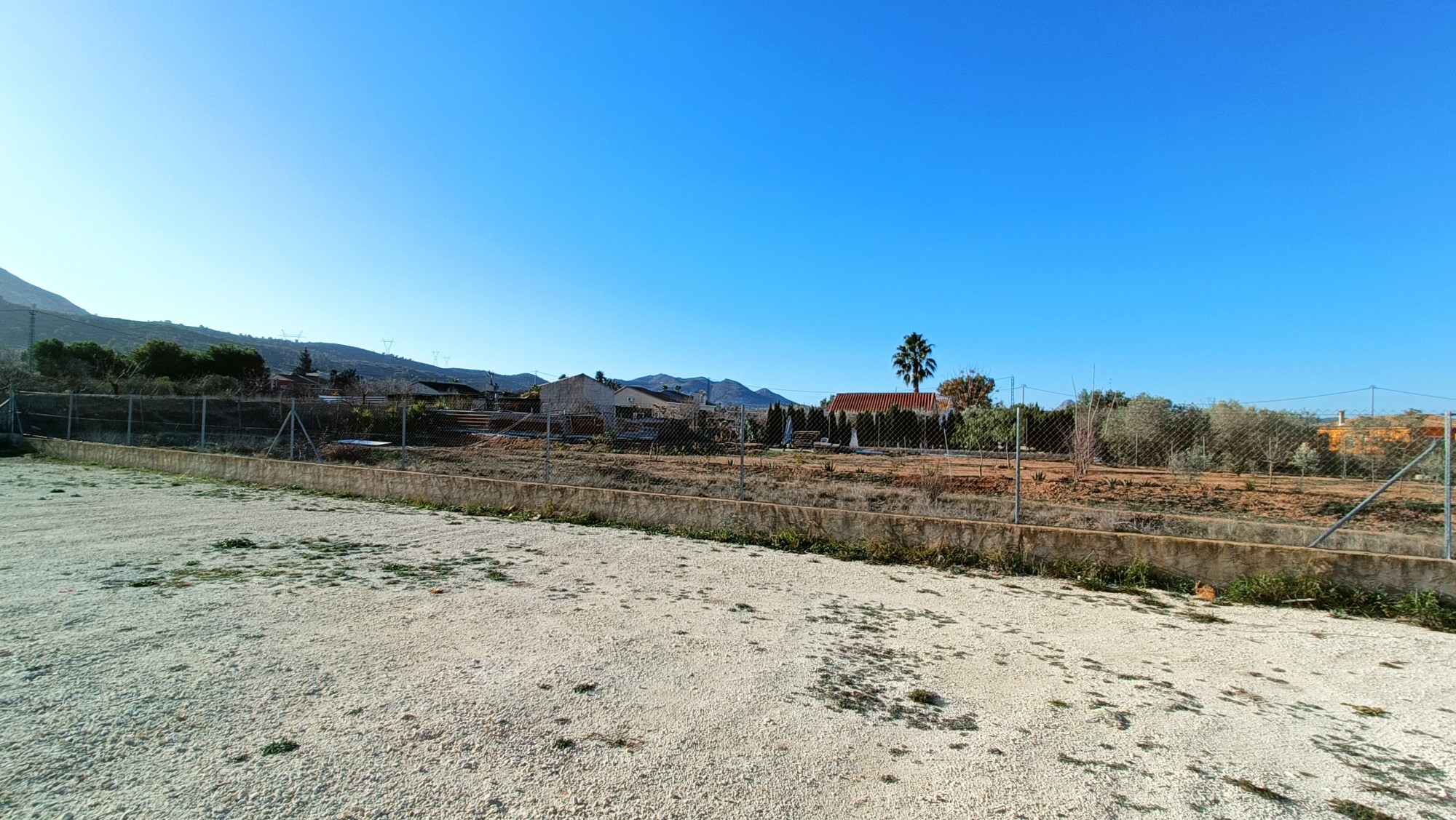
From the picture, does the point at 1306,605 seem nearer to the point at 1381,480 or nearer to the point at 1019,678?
the point at 1019,678

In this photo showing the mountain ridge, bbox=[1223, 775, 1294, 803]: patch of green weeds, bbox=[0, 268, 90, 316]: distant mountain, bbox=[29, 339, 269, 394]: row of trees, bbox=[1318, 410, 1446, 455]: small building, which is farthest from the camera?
bbox=[0, 268, 90, 316]: distant mountain

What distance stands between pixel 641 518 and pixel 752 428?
2661cm


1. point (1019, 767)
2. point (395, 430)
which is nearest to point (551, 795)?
point (1019, 767)

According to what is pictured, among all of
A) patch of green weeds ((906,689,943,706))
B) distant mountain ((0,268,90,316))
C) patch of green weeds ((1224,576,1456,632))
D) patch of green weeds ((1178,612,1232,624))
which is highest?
distant mountain ((0,268,90,316))

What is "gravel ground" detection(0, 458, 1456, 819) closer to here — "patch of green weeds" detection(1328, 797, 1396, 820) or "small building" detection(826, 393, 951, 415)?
"patch of green weeds" detection(1328, 797, 1396, 820)

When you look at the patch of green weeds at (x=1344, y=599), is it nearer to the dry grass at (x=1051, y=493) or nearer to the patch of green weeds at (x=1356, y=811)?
the dry grass at (x=1051, y=493)

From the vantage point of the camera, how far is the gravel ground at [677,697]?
2611 mm

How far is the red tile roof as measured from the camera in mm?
55125

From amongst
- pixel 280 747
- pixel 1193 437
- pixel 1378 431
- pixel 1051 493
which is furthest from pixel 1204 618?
pixel 1193 437

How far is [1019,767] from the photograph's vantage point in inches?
113

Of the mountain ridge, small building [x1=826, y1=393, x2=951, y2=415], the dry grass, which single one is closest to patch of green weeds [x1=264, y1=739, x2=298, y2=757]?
the dry grass

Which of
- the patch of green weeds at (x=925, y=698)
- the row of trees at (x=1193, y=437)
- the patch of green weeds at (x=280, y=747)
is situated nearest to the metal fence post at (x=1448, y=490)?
the row of trees at (x=1193, y=437)

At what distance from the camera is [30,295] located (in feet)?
539

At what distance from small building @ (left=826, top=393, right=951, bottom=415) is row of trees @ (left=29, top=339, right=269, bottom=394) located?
3919 cm
